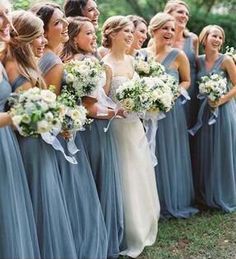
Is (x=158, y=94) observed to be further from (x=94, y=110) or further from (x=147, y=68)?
(x=94, y=110)

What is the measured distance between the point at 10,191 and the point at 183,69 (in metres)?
2.86

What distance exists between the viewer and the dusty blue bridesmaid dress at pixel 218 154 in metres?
6.27

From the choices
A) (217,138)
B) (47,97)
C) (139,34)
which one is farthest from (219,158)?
(47,97)

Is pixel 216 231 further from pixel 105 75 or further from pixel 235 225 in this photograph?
pixel 105 75

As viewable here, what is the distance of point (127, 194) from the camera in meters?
5.00

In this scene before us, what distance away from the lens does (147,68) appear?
17.4 ft

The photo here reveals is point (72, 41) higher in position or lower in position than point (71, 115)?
higher

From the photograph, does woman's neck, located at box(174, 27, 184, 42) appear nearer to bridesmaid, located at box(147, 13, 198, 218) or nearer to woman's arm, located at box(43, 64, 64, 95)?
bridesmaid, located at box(147, 13, 198, 218)

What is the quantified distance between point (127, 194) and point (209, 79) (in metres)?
1.81

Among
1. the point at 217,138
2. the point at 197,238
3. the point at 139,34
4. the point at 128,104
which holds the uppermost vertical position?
the point at 139,34

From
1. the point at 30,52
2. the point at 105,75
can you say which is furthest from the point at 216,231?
the point at 30,52

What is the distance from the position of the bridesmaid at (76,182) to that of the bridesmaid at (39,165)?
160 millimetres

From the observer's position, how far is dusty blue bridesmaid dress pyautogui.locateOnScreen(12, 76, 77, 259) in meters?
4.06

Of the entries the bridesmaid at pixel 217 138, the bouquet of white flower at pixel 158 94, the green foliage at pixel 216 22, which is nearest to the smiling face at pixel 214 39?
the bridesmaid at pixel 217 138
